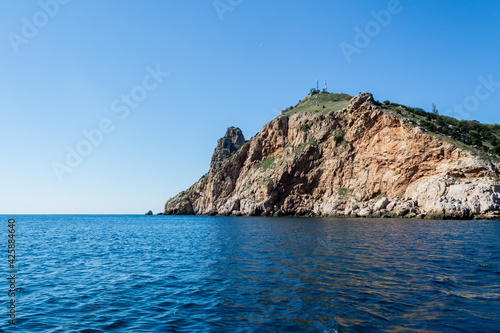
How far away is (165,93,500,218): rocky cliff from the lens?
195 feet

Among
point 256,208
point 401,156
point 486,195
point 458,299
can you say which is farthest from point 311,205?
point 458,299

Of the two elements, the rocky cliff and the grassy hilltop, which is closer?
the rocky cliff

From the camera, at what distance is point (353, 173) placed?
83.7 m

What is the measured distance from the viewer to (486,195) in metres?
55.4

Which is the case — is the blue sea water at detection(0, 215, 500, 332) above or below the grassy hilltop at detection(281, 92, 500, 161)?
below

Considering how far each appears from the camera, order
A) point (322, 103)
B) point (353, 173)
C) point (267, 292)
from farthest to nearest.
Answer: point (322, 103)
point (353, 173)
point (267, 292)

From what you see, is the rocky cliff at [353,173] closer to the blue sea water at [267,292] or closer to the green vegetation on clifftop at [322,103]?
the green vegetation on clifftop at [322,103]

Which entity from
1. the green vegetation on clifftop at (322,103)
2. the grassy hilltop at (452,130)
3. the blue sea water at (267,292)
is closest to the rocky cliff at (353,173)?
the grassy hilltop at (452,130)

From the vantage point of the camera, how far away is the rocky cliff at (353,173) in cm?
5950

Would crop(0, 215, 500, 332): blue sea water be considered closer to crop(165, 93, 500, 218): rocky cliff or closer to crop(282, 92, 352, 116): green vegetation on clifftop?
crop(165, 93, 500, 218): rocky cliff

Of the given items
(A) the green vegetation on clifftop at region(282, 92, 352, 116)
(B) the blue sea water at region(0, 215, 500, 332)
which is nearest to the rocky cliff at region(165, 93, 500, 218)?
(A) the green vegetation on clifftop at region(282, 92, 352, 116)

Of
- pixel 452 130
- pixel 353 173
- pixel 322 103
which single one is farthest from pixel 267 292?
pixel 322 103

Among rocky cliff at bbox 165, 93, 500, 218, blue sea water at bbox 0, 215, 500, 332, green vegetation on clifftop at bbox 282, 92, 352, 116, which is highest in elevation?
A: green vegetation on clifftop at bbox 282, 92, 352, 116

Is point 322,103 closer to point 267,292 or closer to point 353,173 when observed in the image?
point 353,173
